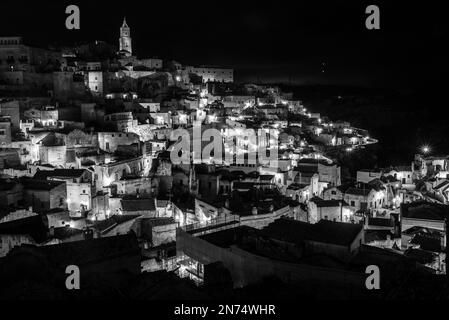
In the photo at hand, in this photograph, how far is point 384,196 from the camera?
91.0 feet

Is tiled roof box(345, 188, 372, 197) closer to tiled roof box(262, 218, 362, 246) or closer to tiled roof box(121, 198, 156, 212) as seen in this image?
tiled roof box(262, 218, 362, 246)

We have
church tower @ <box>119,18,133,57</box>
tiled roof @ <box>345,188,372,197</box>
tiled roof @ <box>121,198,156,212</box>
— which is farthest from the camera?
church tower @ <box>119,18,133,57</box>

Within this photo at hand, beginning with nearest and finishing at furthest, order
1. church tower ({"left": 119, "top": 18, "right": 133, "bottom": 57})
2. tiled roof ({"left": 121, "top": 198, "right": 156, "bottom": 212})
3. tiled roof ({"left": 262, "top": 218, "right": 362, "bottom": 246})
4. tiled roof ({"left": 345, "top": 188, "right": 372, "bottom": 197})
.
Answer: tiled roof ({"left": 262, "top": 218, "right": 362, "bottom": 246})
tiled roof ({"left": 121, "top": 198, "right": 156, "bottom": 212})
tiled roof ({"left": 345, "top": 188, "right": 372, "bottom": 197})
church tower ({"left": 119, "top": 18, "right": 133, "bottom": 57})

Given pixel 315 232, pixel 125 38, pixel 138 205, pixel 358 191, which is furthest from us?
pixel 125 38

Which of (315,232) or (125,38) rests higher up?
(125,38)

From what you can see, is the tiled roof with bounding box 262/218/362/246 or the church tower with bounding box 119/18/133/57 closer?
the tiled roof with bounding box 262/218/362/246

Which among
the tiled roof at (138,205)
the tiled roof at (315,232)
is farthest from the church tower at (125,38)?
the tiled roof at (315,232)

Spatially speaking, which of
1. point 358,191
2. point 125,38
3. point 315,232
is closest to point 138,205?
point 315,232

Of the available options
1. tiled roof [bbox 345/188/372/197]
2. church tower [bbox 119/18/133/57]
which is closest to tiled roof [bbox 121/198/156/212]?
tiled roof [bbox 345/188/372/197]

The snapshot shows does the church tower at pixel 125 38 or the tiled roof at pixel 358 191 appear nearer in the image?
the tiled roof at pixel 358 191

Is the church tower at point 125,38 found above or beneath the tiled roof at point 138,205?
above

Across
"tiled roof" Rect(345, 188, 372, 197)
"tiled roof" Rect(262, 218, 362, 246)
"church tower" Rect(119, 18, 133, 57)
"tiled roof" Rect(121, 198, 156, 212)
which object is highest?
"church tower" Rect(119, 18, 133, 57)

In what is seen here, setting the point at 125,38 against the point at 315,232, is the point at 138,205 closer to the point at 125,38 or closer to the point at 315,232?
the point at 315,232

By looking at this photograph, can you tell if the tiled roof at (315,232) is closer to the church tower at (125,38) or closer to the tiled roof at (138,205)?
the tiled roof at (138,205)
